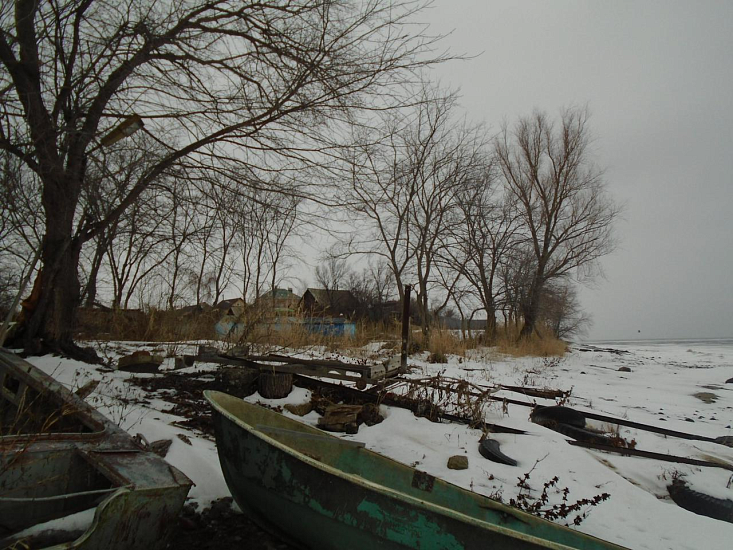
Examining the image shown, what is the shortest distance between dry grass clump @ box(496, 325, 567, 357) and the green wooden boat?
12.6 m

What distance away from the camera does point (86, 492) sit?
1.68 m

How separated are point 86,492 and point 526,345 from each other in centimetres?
1590

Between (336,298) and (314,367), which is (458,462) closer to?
(314,367)

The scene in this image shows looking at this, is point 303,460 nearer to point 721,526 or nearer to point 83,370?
point 721,526

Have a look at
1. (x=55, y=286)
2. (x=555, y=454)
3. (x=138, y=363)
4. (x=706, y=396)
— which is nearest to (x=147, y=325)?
(x=55, y=286)

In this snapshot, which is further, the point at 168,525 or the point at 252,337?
the point at 252,337

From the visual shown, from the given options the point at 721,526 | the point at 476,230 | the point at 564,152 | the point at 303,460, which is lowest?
the point at 721,526

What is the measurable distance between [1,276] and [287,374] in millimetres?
17285

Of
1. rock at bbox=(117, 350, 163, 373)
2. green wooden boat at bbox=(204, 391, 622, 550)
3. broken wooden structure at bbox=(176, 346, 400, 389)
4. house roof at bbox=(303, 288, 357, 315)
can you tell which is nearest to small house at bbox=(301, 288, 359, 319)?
house roof at bbox=(303, 288, 357, 315)

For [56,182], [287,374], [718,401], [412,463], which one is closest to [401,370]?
[287,374]

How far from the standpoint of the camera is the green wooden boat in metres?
1.76

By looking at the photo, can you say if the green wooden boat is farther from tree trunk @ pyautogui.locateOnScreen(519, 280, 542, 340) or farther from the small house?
the small house

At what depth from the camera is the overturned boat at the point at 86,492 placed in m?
1.61

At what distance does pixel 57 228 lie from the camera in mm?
6332
